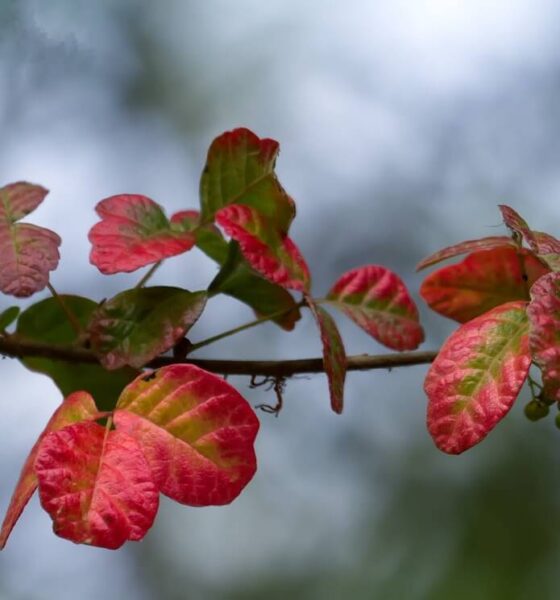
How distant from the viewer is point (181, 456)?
0.34m

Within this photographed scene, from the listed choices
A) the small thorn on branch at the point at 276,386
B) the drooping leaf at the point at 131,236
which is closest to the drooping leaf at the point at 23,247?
the drooping leaf at the point at 131,236

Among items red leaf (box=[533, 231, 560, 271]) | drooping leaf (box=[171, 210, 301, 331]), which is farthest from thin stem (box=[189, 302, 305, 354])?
red leaf (box=[533, 231, 560, 271])

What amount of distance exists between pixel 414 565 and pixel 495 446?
23 centimetres

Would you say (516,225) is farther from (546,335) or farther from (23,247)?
(23,247)

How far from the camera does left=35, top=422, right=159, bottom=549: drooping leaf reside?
31cm

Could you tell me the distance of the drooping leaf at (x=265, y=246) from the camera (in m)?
0.38

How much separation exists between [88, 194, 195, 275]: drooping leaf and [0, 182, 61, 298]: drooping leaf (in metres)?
0.02

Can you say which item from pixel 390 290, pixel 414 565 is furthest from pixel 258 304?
pixel 414 565

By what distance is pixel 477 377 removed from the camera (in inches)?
13.7

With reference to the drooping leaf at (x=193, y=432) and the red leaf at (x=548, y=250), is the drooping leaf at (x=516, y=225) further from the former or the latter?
the drooping leaf at (x=193, y=432)

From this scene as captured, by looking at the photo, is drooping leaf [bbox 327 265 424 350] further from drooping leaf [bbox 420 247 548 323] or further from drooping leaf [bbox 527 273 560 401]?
drooping leaf [bbox 527 273 560 401]

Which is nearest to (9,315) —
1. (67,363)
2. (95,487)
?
(67,363)

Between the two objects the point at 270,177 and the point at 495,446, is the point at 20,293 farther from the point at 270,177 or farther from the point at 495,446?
the point at 495,446

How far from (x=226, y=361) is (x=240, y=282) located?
2.3 inches
